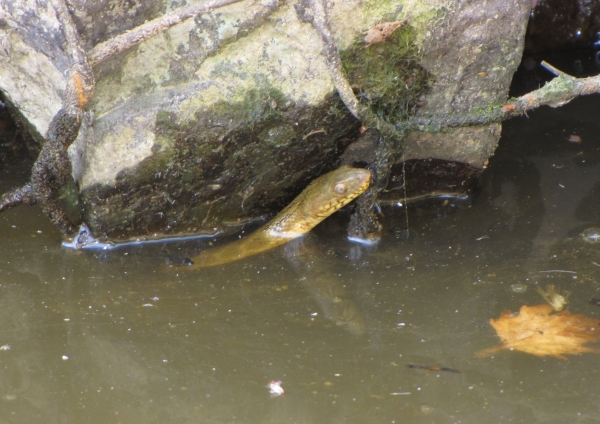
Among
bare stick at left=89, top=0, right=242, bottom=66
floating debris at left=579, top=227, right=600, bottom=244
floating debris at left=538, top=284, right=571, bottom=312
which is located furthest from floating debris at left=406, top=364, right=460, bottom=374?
bare stick at left=89, top=0, right=242, bottom=66

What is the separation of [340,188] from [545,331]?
138 cm

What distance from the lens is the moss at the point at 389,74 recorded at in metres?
3.16

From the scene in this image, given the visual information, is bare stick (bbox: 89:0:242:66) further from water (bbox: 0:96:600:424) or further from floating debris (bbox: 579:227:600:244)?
floating debris (bbox: 579:227:600:244)

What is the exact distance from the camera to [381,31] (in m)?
3.10

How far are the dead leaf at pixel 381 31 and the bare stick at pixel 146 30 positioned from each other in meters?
0.72

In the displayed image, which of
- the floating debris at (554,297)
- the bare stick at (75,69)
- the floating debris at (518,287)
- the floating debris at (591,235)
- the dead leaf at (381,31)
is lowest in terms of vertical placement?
the floating debris at (591,235)

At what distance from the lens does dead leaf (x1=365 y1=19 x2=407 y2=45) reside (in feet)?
10.2

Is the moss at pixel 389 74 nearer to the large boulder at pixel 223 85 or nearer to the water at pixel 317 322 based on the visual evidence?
the large boulder at pixel 223 85

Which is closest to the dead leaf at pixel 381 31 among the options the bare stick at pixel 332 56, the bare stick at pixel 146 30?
the bare stick at pixel 332 56

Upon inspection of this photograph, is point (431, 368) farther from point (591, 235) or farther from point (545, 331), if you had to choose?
point (591, 235)

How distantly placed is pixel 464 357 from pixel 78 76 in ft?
7.25

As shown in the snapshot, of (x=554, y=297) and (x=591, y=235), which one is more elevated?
(x=554, y=297)

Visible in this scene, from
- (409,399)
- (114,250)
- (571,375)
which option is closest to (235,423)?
(409,399)

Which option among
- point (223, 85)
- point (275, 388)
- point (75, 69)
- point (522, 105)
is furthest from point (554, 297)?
point (75, 69)
